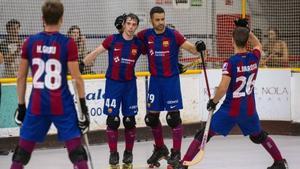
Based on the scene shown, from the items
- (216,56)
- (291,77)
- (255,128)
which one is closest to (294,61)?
(291,77)

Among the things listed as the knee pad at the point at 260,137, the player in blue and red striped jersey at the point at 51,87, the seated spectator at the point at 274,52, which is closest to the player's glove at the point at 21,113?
the player in blue and red striped jersey at the point at 51,87

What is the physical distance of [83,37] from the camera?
28.3ft

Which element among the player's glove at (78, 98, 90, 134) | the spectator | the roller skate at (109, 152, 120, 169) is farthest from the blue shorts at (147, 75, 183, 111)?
the spectator

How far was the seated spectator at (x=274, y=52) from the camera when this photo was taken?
9.28m

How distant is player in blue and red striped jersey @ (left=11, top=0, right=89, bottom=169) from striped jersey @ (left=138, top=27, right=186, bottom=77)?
6.24ft

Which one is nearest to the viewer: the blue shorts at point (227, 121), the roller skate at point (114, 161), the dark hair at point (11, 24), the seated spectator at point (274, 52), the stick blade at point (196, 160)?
the blue shorts at point (227, 121)

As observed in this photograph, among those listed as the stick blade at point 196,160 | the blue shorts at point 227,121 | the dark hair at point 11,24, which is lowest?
the stick blade at point 196,160

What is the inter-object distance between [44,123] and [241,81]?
1.91 m

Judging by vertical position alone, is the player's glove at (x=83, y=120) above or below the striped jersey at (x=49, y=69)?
below

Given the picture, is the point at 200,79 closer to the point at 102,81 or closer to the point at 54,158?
the point at 102,81

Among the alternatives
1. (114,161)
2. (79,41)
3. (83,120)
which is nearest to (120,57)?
(114,161)

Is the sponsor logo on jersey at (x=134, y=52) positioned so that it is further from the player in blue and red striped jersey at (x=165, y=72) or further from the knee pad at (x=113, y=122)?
the knee pad at (x=113, y=122)

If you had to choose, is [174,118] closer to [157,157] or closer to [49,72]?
[157,157]

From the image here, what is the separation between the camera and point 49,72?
15.0ft
